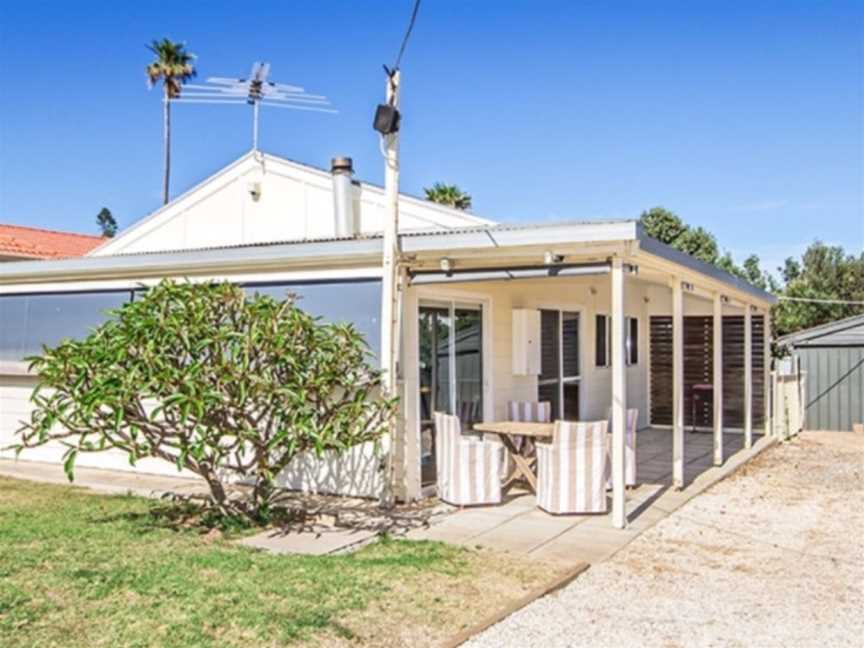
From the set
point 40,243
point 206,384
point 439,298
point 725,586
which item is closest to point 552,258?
point 439,298

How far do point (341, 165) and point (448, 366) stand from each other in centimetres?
393

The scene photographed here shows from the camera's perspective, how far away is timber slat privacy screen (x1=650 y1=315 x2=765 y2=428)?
47.6 feet

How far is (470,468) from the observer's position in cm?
742

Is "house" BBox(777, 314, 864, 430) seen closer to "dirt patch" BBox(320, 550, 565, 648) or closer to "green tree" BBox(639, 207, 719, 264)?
"dirt patch" BBox(320, 550, 565, 648)

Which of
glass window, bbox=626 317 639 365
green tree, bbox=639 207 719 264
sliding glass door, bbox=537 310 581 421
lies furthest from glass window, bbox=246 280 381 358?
green tree, bbox=639 207 719 264

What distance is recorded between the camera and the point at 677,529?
6.75 m

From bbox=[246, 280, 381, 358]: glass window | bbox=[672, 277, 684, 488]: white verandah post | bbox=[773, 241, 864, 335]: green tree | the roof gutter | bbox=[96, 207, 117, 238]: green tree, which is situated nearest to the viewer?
bbox=[246, 280, 381, 358]: glass window

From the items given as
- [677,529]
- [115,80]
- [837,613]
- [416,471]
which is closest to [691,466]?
[677,529]

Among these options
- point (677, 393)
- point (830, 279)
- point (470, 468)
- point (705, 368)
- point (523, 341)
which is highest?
point (830, 279)

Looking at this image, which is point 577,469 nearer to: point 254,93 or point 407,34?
point 407,34

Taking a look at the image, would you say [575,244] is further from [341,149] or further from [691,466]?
[341,149]

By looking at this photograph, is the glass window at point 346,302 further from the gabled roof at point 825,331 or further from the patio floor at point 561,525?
the gabled roof at point 825,331

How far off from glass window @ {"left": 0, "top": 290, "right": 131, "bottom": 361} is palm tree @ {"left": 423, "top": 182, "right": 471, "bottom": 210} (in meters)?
17.7

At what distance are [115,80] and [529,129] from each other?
902 centimetres
